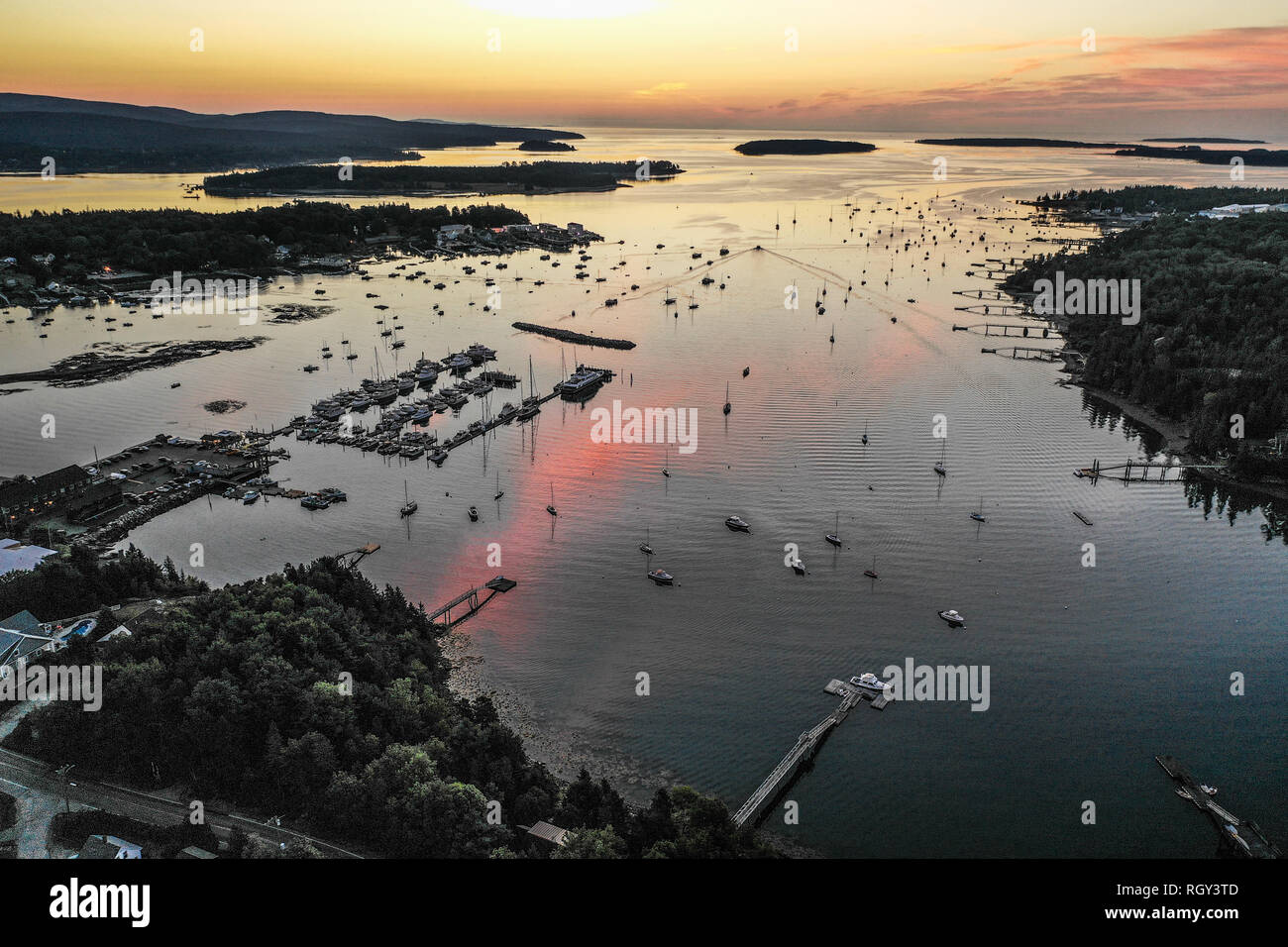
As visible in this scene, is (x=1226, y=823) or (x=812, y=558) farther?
(x=812, y=558)

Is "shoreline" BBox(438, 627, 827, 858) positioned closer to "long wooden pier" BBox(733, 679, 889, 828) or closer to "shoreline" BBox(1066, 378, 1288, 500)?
"long wooden pier" BBox(733, 679, 889, 828)

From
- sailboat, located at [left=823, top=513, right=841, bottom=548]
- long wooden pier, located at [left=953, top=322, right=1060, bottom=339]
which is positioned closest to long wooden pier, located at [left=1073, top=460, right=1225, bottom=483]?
sailboat, located at [left=823, top=513, right=841, bottom=548]

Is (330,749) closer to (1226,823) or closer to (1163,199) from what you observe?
(1226,823)

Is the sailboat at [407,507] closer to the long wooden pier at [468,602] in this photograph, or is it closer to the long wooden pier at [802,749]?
the long wooden pier at [468,602]

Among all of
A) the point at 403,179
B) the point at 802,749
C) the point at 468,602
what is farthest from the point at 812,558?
the point at 403,179
